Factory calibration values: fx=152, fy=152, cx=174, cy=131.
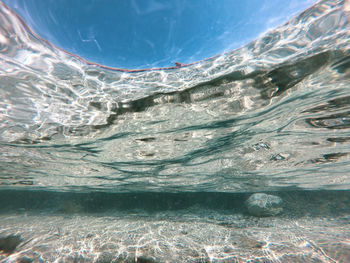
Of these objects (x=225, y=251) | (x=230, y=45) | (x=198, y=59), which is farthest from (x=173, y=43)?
(x=225, y=251)

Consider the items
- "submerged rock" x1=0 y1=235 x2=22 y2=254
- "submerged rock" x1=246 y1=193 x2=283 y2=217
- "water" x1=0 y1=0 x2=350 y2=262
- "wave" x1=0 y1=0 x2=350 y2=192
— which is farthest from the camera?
"submerged rock" x1=246 y1=193 x2=283 y2=217

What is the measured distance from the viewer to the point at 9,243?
7.59 metres

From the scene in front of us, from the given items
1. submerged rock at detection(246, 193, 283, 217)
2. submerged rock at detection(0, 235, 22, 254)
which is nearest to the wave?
submerged rock at detection(246, 193, 283, 217)

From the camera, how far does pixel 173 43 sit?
410cm

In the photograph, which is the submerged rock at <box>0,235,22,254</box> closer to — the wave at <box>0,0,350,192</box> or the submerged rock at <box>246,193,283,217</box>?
the wave at <box>0,0,350,192</box>

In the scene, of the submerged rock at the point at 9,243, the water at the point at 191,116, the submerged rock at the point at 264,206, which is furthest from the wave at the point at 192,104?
the submerged rock at the point at 9,243

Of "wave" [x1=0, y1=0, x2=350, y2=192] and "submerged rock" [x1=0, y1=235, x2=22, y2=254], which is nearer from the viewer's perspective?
"wave" [x1=0, y1=0, x2=350, y2=192]

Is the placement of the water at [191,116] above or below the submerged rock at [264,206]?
above

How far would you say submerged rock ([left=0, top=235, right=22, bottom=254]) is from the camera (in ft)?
22.5

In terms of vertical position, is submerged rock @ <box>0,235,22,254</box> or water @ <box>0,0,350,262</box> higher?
water @ <box>0,0,350,262</box>

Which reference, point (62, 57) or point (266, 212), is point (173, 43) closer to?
point (62, 57)

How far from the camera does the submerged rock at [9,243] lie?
686cm

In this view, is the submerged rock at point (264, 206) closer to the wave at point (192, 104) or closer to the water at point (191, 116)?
the wave at point (192, 104)

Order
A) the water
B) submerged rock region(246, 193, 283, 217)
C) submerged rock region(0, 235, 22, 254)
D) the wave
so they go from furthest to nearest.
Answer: submerged rock region(246, 193, 283, 217) → submerged rock region(0, 235, 22, 254) → the water → the wave
